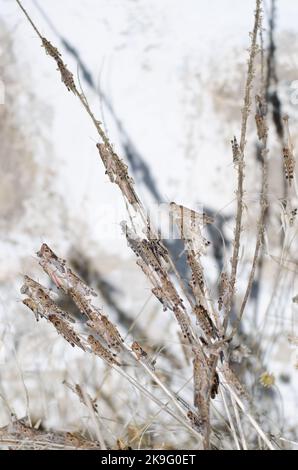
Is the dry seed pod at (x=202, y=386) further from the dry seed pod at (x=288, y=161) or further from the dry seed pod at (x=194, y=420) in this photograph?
the dry seed pod at (x=288, y=161)

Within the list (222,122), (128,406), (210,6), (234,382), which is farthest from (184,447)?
(210,6)

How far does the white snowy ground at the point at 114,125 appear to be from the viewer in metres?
1.19

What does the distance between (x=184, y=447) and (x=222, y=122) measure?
2.46 ft

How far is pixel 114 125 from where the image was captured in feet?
3.99

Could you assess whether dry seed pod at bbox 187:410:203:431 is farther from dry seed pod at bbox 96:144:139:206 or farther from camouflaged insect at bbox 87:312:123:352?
dry seed pod at bbox 96:144:139:206

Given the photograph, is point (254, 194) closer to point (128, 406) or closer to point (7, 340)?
point (128, 406)

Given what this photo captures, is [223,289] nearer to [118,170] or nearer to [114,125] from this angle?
[118,170]

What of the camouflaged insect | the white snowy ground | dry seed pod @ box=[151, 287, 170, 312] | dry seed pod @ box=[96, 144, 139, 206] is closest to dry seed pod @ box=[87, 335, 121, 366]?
the camouflaged insect

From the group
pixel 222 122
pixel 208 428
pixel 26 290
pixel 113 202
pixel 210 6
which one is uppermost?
pixel 210 6

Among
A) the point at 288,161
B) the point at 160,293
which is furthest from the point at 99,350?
the point at 288,161

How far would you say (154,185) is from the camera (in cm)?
122

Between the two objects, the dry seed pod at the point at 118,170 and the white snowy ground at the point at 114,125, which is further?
the white snowy ground at the point at 114,125

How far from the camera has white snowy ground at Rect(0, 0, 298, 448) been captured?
1.19 m

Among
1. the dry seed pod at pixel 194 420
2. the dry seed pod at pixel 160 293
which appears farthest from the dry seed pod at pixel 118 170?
the dry seed pod at pixel 194 420
